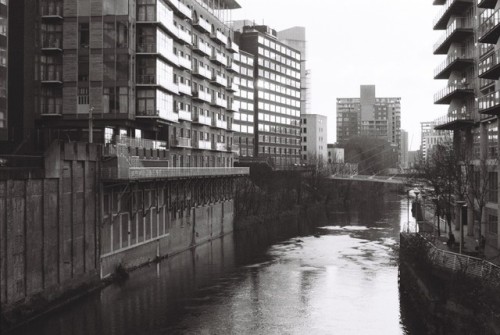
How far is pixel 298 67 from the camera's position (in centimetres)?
15438

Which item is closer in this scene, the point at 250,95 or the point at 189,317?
the point at 189,317

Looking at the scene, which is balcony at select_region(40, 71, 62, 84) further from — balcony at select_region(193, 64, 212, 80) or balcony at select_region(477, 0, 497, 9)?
balcony at select_region(477, 0, 497, 9)

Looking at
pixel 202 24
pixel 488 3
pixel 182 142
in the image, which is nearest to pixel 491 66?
pixel 488 3

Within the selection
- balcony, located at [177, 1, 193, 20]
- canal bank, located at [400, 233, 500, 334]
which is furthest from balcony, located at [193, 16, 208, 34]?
canal bank, located at [400, 233, 500, 334]

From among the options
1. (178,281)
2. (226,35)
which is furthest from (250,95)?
(178,281)

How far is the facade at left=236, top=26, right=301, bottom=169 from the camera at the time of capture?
133875mm

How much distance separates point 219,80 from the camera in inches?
2771

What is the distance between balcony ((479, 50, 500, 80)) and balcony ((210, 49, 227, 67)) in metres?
33.1

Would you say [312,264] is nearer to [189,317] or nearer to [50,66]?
[189,317]

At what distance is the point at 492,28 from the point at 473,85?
13875mm

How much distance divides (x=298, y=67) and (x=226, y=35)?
82342 millimetres

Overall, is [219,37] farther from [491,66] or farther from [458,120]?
[491,66]

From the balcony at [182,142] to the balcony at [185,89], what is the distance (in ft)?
15.3

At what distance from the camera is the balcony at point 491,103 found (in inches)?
1344
